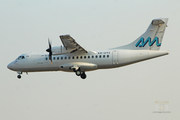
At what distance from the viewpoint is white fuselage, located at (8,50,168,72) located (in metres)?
30.8

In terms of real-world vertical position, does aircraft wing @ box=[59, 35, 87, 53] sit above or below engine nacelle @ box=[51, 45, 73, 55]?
above

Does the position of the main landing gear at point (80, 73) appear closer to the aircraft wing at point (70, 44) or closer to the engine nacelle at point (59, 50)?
the aircraft wing at point (70, 44)

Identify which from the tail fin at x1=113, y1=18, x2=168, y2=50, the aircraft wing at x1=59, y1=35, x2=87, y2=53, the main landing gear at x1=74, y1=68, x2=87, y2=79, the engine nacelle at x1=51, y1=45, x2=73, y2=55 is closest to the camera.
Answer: the aircraft wing at x1=59, y1=35, x2=87, y2=53

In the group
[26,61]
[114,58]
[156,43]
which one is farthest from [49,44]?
[156,43]

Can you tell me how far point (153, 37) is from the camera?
31172 mm

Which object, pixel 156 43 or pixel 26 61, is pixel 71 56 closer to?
pixel 26 61

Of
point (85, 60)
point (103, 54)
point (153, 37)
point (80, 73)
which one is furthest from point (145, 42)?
point (80, 73)

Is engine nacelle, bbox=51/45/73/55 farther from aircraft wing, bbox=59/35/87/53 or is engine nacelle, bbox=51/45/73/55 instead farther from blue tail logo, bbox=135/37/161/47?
blue tail logo, bbox=135/37/161/47

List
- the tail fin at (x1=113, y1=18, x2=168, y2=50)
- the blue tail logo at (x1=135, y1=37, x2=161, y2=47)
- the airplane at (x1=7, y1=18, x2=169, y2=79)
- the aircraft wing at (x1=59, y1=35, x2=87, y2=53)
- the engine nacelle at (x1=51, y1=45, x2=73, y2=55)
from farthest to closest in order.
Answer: the engine nacelle at (x1=51, y1=45, x2=73, y2=55) < the blue tail logo at (x1=135, y1=37, x2=161, y2=47) < the tail fin at (x1=113, y1=18, x2=168, y2=50) < the airplane at (x1=7, y1=18, x2=169, y2=79) < the aircraft wing at (x1=59, y1=35, x2=87, y2=53)

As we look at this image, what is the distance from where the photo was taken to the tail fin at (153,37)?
30859mm

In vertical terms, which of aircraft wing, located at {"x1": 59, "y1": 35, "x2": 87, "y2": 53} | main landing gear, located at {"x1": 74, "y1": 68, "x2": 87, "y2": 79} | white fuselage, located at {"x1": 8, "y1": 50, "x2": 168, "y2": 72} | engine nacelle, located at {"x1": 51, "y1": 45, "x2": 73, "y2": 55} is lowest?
main landing gear, located at {"x1": 74, "y1": 68, "x2": 87, "y2": 79}

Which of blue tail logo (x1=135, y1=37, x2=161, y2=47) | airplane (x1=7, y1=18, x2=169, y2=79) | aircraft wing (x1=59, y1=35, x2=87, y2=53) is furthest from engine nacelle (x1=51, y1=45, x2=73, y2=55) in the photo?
blue tail logo (x1=135, y1=37, x2=161, y2=47)

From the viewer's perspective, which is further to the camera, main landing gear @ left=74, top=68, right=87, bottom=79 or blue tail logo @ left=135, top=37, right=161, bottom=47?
main landing gear @ left=74, top=68, right=87, bottom=79

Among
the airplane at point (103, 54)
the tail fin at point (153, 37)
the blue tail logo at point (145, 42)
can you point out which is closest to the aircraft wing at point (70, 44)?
the airplane at point (103, 54)
